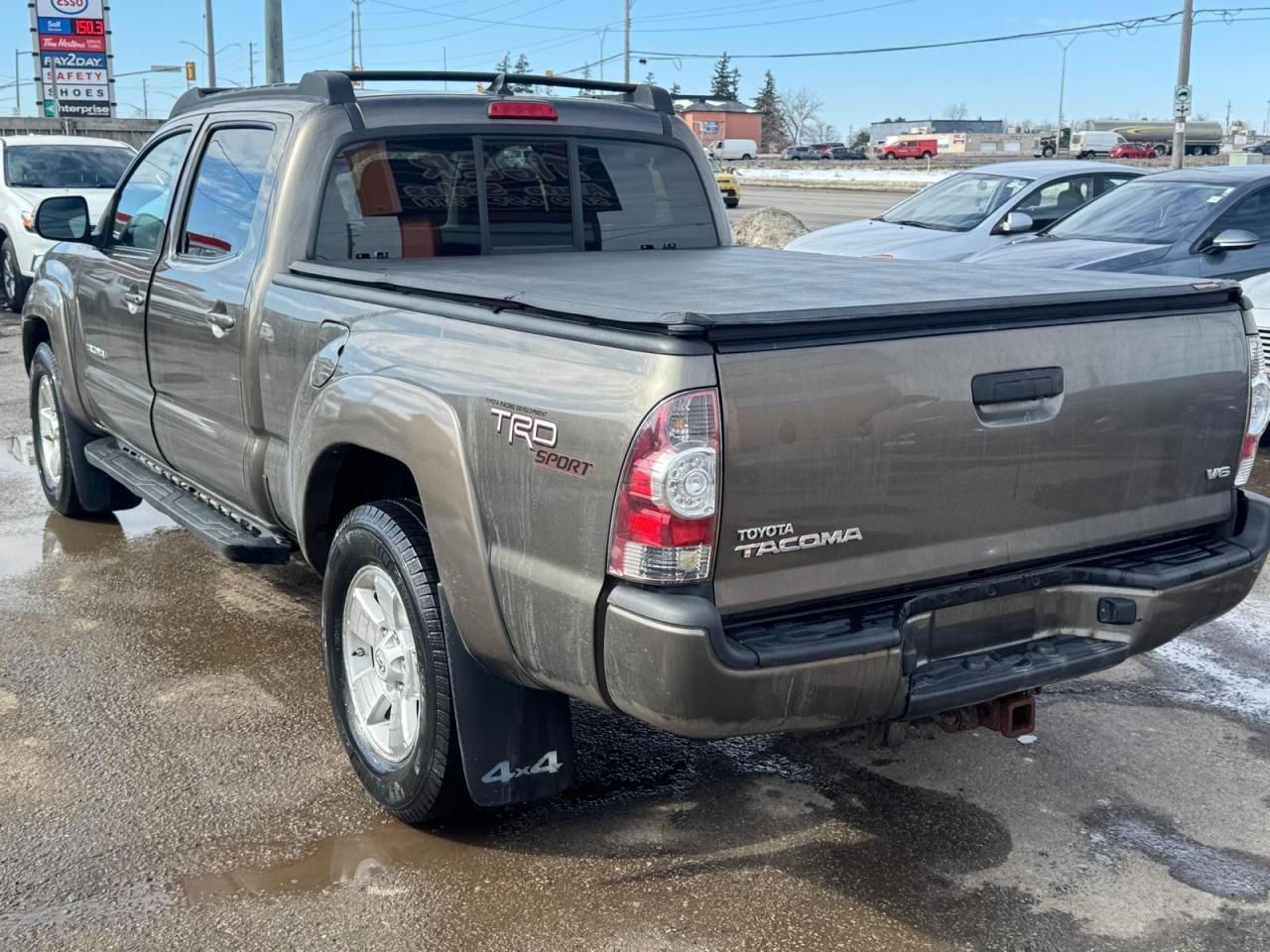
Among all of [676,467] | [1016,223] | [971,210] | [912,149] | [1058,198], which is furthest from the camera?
[912,149]

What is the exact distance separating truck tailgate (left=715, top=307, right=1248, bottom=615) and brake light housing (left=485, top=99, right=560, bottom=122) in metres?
2.43

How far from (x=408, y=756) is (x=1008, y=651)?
1605 millimetres

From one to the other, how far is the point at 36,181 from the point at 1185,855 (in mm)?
14883

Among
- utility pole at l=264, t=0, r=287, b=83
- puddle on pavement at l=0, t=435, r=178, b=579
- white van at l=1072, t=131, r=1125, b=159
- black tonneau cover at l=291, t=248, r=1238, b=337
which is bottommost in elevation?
puddle on pavement at l=0, t=435, r=178, b=579

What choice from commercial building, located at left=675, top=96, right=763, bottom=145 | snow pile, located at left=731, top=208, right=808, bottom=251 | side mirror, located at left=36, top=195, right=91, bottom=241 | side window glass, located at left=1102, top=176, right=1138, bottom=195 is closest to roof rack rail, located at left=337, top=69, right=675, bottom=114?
side mirror, located at left=36, top=195, right=91, bottom=241

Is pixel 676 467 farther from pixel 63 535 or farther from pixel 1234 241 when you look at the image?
pixel 1234 241

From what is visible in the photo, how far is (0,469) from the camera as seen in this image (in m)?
8.12

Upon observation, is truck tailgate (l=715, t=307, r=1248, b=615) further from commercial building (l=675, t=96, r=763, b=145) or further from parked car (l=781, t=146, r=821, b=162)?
commercial building (l=675, t=96, r=763, b=145)

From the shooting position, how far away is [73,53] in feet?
105

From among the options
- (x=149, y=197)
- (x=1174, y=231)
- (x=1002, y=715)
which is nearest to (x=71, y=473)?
(x=149, y=197)

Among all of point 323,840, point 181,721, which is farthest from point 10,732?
point 323,840

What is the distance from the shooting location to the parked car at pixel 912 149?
288 ft

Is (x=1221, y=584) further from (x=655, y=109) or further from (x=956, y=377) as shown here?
(x=655, y=109)

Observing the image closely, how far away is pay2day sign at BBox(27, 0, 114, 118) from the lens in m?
31.9
